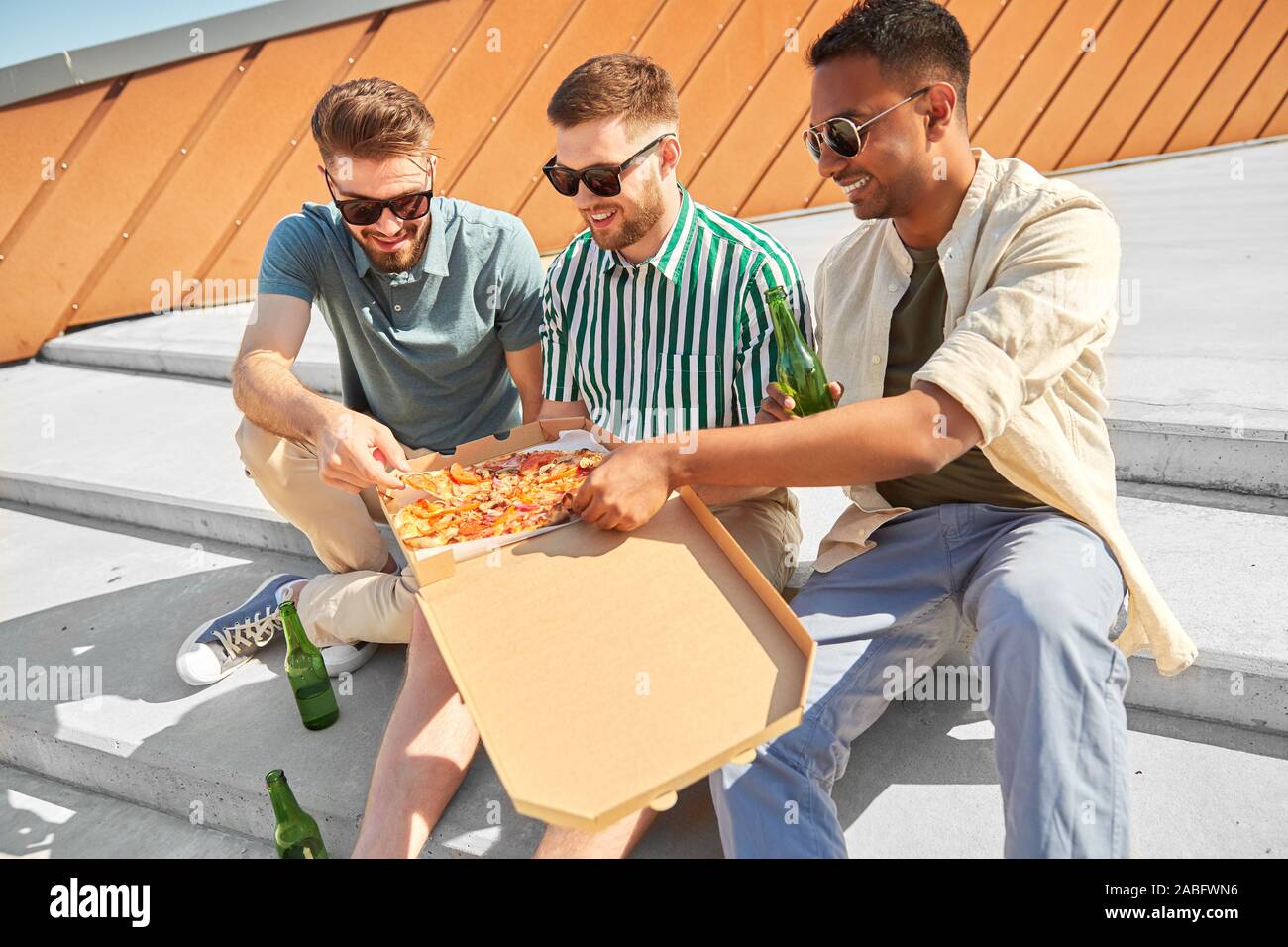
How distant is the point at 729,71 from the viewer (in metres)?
7.07

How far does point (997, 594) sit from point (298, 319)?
207cm

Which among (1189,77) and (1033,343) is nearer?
(1033,343)

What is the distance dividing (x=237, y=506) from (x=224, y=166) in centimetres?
350

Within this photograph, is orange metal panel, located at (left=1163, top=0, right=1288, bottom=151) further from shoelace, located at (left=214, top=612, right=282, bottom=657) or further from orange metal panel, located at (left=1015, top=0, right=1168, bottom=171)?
shoelace, located at (left=214, top=612, right=282, bottom=657)

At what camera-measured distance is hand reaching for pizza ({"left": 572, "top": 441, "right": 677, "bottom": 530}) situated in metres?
1.60

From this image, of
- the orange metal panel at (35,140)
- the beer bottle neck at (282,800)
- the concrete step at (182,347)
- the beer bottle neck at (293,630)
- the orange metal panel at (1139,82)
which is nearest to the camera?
the beer bottle neck at (282,800)

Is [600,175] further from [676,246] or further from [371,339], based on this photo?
[371,339]

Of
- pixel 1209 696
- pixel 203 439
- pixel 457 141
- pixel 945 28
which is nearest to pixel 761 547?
pixel 1209 696

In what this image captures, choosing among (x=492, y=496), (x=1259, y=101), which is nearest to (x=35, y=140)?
(x=492, y=496)

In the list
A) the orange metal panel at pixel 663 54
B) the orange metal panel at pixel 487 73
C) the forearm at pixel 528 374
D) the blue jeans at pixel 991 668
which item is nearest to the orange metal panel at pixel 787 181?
the orange metal panel at pixel 663 54

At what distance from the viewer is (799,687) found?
1309mm

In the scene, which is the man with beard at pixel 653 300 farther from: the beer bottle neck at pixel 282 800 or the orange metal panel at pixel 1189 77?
the orange metal panel at pixel 1189 77

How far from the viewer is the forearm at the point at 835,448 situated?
1579mm

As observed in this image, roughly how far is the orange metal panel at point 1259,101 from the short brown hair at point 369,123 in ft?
31.5
